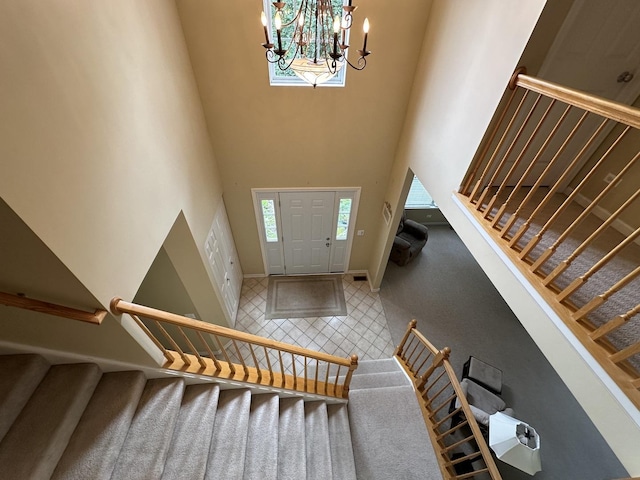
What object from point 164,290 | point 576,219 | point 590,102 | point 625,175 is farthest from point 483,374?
point 164,290

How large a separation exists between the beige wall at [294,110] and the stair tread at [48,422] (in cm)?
274

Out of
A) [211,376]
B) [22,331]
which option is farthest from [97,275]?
[211,376]

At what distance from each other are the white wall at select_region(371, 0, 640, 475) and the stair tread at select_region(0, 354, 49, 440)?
10.4 feet

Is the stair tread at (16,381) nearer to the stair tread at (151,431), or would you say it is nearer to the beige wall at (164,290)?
the stair tread at (151,431)

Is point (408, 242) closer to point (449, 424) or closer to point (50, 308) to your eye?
point (449, 424)

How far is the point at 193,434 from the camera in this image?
2.02 m

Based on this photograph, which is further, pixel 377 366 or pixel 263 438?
pixel 377 366

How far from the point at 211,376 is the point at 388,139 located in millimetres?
3433

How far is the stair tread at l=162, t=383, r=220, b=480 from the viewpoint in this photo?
73.2 inches

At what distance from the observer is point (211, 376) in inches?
89.1

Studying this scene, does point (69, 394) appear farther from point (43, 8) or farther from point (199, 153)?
point (199, 153)

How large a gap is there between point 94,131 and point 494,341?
5335 mm

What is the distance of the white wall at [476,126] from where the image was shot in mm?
1318

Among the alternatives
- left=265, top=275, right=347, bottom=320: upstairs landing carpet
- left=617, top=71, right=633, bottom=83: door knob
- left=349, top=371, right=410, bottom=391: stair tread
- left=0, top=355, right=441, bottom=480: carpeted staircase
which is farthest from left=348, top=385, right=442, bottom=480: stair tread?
left=617, top=71, right=633, bottom=83: door knob
